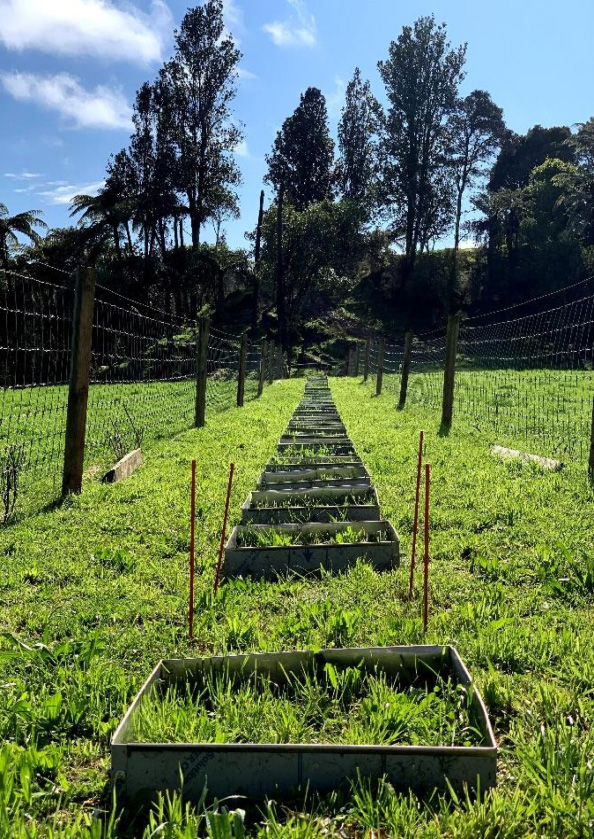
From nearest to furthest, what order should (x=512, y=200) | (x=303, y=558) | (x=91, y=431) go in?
(x=303, y=558)
(x=91, y=431)
(x=512, y=200)

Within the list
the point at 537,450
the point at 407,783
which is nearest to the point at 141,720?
the point at 407,783

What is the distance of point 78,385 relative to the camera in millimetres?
5727

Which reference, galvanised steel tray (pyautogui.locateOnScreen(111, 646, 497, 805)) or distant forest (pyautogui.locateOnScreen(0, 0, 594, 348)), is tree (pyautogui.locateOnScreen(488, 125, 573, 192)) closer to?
distant forest (pyautogui.locateOnScreen(0, 0, 594, 348))

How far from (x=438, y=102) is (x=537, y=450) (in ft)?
144

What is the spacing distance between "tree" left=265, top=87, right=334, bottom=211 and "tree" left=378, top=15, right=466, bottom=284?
19.3 feet

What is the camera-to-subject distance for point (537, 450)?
7570 millimetres

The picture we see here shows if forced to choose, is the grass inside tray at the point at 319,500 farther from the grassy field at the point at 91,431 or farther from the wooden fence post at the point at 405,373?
the wooden fence post at the point at 405,373

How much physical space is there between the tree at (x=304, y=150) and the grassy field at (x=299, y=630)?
1847 inches

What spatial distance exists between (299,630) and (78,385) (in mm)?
3629

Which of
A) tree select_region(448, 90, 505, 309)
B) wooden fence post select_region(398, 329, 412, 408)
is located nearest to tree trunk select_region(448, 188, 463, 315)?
tree select_region(448, 90, 505, 309)

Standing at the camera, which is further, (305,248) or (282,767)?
(305,248)

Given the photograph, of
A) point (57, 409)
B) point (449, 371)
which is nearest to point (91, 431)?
point (57, 409)

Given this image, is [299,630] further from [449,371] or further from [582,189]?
[582,189]

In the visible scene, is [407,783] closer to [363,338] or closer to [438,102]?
[363,338]
